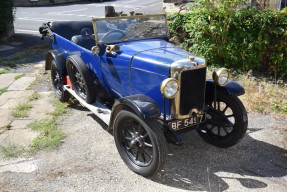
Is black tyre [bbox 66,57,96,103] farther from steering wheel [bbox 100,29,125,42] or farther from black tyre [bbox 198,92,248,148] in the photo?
black tyre [bbox 198,92,248,148]

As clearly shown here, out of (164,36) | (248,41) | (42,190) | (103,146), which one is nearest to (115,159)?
(103,146)

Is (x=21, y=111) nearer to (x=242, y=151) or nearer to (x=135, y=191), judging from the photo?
(x=135, y=191)

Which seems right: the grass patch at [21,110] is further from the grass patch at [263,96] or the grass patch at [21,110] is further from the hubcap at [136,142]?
the grass patch at [263,96]

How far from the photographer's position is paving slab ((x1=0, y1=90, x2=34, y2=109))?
534cm

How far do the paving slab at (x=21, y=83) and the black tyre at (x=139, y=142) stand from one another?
338 cm

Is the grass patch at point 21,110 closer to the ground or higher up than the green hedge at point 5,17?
closer to the ground

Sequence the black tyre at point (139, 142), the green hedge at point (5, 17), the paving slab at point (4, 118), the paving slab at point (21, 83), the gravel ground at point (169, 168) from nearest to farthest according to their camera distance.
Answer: the black tyre at point (139, 142), the gravel ground at point (169, 168), the paving slab at point (4, 118), the paving slab at point (21, 83), the green hedge at point (5, 17)

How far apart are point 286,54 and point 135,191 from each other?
4.67m

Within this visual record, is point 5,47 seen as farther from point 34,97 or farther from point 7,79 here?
point 34,97

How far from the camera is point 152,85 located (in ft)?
11.7

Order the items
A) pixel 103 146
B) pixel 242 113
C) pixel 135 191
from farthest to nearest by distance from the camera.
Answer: pixel 103 146, pixel 242 113, pixel 135 191

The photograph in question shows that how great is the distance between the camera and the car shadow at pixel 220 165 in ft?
10.8

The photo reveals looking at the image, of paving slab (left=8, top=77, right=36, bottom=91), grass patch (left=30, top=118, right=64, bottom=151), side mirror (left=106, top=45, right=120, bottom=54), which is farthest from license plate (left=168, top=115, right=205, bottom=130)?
paving slab (left=8, top=77, right=36, bottom=91)

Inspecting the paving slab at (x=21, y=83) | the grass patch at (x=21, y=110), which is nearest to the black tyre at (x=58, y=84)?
the grass patch at (x=21, y=110)
